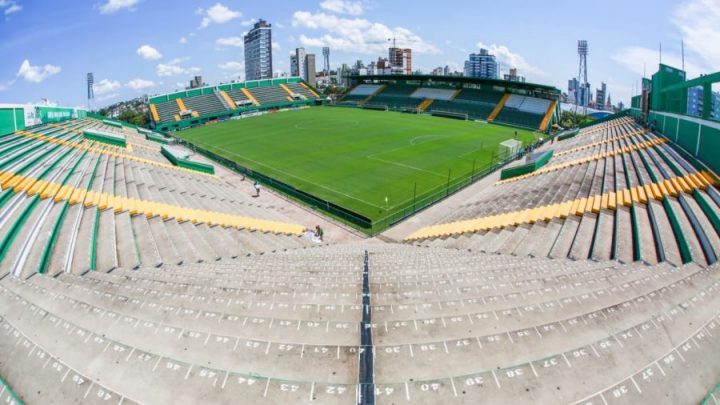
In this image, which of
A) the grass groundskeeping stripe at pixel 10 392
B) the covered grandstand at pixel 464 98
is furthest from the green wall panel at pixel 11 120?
the covered grandstand at pixel 464 98

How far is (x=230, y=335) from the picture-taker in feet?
36.3

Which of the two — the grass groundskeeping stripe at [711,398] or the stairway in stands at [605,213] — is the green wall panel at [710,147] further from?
the grass groundskeeping stripe at [711,398]

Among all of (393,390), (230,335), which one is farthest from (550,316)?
(230,335)

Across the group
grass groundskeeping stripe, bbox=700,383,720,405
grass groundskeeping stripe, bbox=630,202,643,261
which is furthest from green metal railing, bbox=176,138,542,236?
grass groundskeeping stripe, bbox=700,383,720,405

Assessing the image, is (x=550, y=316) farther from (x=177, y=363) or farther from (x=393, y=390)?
(x=177, y=363)

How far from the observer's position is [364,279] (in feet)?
55.0

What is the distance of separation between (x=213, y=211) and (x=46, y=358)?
80.6 ft

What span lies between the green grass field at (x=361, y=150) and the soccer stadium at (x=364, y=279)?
0.95m

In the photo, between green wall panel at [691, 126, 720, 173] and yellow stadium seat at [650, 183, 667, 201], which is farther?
green wall panel at [691, 126, 720, 173]

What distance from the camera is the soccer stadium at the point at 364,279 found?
8984 millimetres

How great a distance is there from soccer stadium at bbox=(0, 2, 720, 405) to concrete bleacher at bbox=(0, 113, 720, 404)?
0.07m

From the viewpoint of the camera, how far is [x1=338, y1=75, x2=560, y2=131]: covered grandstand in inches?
3664

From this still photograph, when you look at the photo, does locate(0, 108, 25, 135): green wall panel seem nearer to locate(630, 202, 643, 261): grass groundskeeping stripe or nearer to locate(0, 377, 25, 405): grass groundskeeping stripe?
locate(0, 377, 25, 405): grass groundskeeping stripe

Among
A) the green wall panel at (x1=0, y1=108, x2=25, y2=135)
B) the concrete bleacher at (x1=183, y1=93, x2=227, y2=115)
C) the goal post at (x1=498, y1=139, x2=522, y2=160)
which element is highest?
the concrete bleacher at (x1=183, y1=93, x2=227, y2=115)
